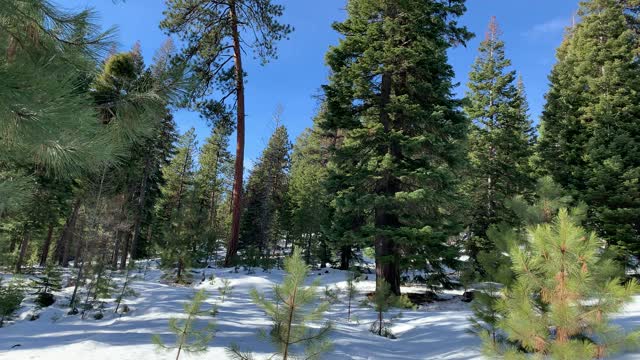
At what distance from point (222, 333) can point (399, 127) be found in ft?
25.9

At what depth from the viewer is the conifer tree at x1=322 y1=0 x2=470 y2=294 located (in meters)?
10.0

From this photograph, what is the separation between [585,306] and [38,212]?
84.0 feet

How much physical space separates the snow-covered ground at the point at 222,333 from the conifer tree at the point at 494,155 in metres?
7.11

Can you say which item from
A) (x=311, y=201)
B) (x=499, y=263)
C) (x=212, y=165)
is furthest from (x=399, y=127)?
(x=212, y=165)

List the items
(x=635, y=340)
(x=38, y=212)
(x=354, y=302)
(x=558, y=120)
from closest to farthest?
(x=635, y=340)
(x=354, y=302)
(x=558, y=120)
(x=38, y=212)

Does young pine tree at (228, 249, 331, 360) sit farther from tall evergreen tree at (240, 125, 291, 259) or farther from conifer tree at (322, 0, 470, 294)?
tall evergreen tree at (240, 125, 291, 259)

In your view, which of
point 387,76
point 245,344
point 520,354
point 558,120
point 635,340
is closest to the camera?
Result: point 635,340

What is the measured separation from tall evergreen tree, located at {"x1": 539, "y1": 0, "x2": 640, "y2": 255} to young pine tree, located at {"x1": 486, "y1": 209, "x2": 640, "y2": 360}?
11.9 meters

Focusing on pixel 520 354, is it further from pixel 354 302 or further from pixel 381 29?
pixel 381 29

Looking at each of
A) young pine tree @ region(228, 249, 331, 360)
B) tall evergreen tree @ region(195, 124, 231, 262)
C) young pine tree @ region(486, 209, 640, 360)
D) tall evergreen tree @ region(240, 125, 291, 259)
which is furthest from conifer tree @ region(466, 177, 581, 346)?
tall evergreen tree @ region(195, 124, 231, 262)

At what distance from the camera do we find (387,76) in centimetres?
1145

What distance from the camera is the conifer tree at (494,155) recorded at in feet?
55.1

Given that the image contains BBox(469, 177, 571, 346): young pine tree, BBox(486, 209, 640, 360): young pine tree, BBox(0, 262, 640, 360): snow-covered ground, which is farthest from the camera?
BBox(0, 262, 640, 360): snow-covered ground

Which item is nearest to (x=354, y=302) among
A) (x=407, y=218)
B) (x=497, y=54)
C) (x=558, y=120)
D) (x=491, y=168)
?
(x=407, y=218)
